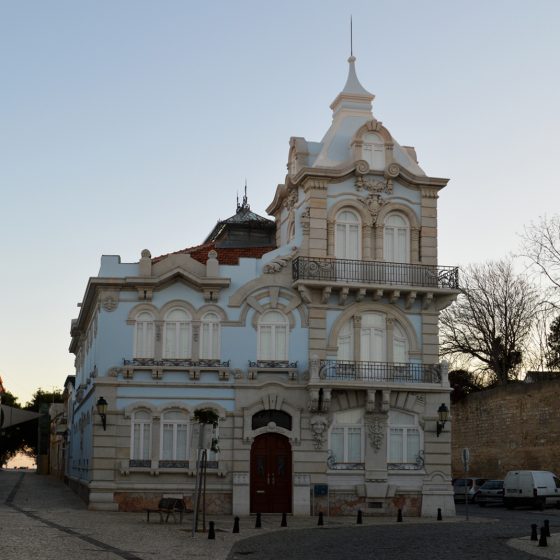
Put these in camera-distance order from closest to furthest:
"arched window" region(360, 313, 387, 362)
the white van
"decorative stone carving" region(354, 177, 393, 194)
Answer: "arched window" region(360, 313, 387, 362), "decorative stone carving" region(354, 177, 393, 194), the white van

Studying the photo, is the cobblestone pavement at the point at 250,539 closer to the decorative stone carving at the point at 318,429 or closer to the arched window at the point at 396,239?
the decorative stone carving at the point at 318,429

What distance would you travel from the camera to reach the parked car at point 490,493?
44188 millimetres

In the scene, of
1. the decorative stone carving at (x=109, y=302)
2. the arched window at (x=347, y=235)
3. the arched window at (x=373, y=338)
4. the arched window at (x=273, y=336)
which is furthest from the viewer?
the arched window at (x=347, y=235)

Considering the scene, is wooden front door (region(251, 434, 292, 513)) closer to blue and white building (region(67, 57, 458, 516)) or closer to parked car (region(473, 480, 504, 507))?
blue and white building (region(67, 57, 458, 516))

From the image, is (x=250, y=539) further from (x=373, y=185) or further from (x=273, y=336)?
(x=373, y=185)

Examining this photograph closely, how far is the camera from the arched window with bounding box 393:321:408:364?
34.1 metres

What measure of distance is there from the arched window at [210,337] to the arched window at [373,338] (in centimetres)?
497

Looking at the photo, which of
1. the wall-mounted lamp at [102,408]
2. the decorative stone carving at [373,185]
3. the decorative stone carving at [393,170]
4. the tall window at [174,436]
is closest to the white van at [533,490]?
the decorative stone carving at [373,185]

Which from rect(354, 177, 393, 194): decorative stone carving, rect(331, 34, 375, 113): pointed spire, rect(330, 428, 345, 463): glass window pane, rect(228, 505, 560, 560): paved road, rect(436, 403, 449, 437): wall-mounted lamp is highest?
rect(331, 34, 375, 113): pointed spire

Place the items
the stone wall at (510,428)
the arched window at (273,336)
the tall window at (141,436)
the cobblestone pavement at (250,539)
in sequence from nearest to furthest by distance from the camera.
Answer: the cobblestone pavement at (250,539) → the tall window at (141,436) → the arched window at (273,336) → the stone wall at (510,428)

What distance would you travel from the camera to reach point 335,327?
110 ft

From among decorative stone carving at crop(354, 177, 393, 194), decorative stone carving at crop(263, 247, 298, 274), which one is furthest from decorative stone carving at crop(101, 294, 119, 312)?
decorative stone carving at crop(354, 177, 393, 194)

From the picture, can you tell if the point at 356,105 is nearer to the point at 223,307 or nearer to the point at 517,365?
the point at 223,307

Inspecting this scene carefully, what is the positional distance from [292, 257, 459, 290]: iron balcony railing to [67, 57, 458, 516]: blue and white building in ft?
0.16
